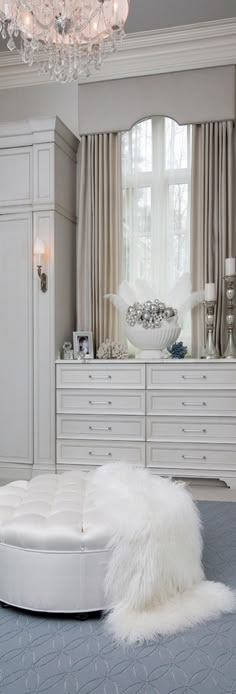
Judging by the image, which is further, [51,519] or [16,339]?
[16,339]

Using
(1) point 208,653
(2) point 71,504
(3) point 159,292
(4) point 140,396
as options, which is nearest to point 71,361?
(4) point 140,396

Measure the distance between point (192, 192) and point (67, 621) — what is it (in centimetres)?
317

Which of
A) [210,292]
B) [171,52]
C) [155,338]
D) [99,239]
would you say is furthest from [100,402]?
[171,52]

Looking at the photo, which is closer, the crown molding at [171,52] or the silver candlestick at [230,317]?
the silver candlestick at [230,317]

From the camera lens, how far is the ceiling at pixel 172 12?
13.2 ft

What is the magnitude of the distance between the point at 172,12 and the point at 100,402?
9.11 feet

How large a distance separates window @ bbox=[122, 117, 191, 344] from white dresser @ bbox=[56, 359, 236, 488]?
2.06 ft

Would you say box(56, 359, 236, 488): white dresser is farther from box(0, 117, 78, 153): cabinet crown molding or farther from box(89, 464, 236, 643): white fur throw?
box(89, 464, 236, 643): white fur throw

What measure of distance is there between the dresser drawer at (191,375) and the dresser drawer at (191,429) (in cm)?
22

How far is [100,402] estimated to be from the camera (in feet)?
13.1

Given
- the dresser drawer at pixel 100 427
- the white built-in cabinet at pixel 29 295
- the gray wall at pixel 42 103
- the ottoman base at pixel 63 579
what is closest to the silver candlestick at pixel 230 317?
the dresser drawer at pixel 100 427

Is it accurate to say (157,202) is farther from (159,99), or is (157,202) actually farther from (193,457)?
(193,457)

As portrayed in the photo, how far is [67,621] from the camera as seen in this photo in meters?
2.00

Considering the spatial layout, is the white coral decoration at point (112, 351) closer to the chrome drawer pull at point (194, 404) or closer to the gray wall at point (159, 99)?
the chrome drawer pull at point (194, 404)
